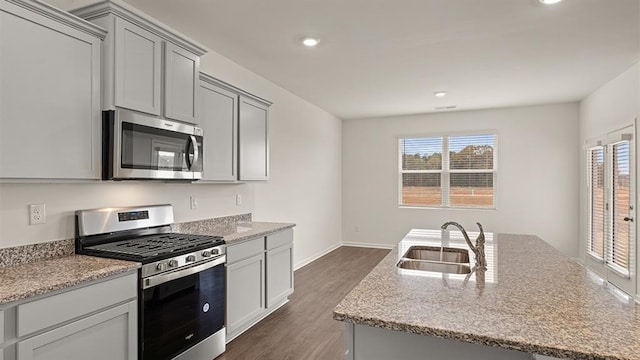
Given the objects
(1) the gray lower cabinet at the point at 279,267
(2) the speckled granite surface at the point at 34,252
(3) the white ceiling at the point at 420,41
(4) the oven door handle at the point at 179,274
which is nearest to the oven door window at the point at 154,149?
(2) the speckled granite surface at the point at 34,252

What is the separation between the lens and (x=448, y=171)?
21.3 feet

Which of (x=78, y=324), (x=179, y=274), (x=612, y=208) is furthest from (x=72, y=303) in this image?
(x=612, y=208)

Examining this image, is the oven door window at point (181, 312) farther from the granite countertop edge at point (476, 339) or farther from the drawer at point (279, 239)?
the granite countertop edge at point (476, 339)

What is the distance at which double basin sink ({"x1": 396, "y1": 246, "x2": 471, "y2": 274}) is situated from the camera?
2055 millimetres

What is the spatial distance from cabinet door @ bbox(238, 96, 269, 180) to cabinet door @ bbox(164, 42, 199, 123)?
710 mm

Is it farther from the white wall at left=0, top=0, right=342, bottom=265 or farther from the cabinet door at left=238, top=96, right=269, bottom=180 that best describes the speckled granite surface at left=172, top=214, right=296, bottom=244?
the cabinet door at left=238, top=96, right=269, bottom=180

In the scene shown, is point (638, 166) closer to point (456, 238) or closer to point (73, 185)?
point (456, 238)

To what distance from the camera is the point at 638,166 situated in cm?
372

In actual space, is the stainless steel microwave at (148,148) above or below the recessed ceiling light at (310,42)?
below

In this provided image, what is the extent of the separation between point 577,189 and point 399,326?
5.98 metres

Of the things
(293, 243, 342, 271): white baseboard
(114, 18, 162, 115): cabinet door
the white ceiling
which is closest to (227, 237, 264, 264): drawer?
(114, 18, 162, 115): cabinet door

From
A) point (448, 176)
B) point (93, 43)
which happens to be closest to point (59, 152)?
point (93, 43)

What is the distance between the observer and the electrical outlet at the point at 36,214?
1.97m

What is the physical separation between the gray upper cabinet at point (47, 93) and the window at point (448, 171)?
18.5 ft
